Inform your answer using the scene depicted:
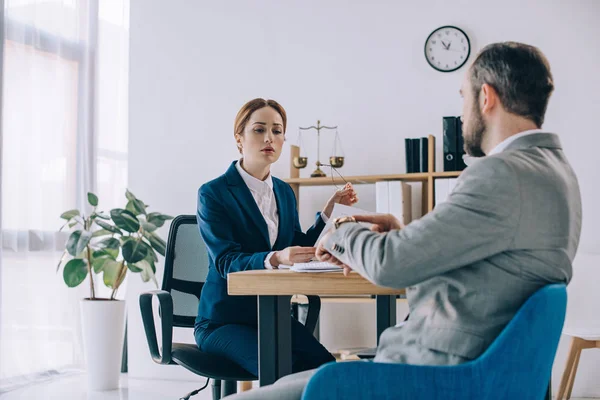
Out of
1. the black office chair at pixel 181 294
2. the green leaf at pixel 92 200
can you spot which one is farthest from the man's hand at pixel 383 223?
the green leaf at pixel 92 200

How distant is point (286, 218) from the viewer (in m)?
2.36

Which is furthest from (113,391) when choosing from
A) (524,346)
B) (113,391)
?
(524,346)

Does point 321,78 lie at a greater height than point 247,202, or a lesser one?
greater

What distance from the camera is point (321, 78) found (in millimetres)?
4164

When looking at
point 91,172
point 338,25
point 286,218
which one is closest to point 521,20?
point 338,25

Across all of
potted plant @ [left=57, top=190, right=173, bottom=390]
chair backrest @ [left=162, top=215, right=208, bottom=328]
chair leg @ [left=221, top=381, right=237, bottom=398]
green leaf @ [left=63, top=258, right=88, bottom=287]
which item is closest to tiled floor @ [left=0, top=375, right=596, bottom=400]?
potted plant @ [left=57, top=190, right=173, bottom=390]

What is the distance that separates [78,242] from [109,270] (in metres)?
0.27

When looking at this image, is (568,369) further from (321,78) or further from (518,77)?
(518,77)

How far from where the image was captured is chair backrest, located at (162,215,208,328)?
2.62 metres

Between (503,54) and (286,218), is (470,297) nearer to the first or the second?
(503,54)

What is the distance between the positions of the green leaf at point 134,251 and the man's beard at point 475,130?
115 inches

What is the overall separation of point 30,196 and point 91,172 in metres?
0.55

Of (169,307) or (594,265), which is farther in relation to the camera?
(594,265)

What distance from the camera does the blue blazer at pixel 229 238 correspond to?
6.77 feet
